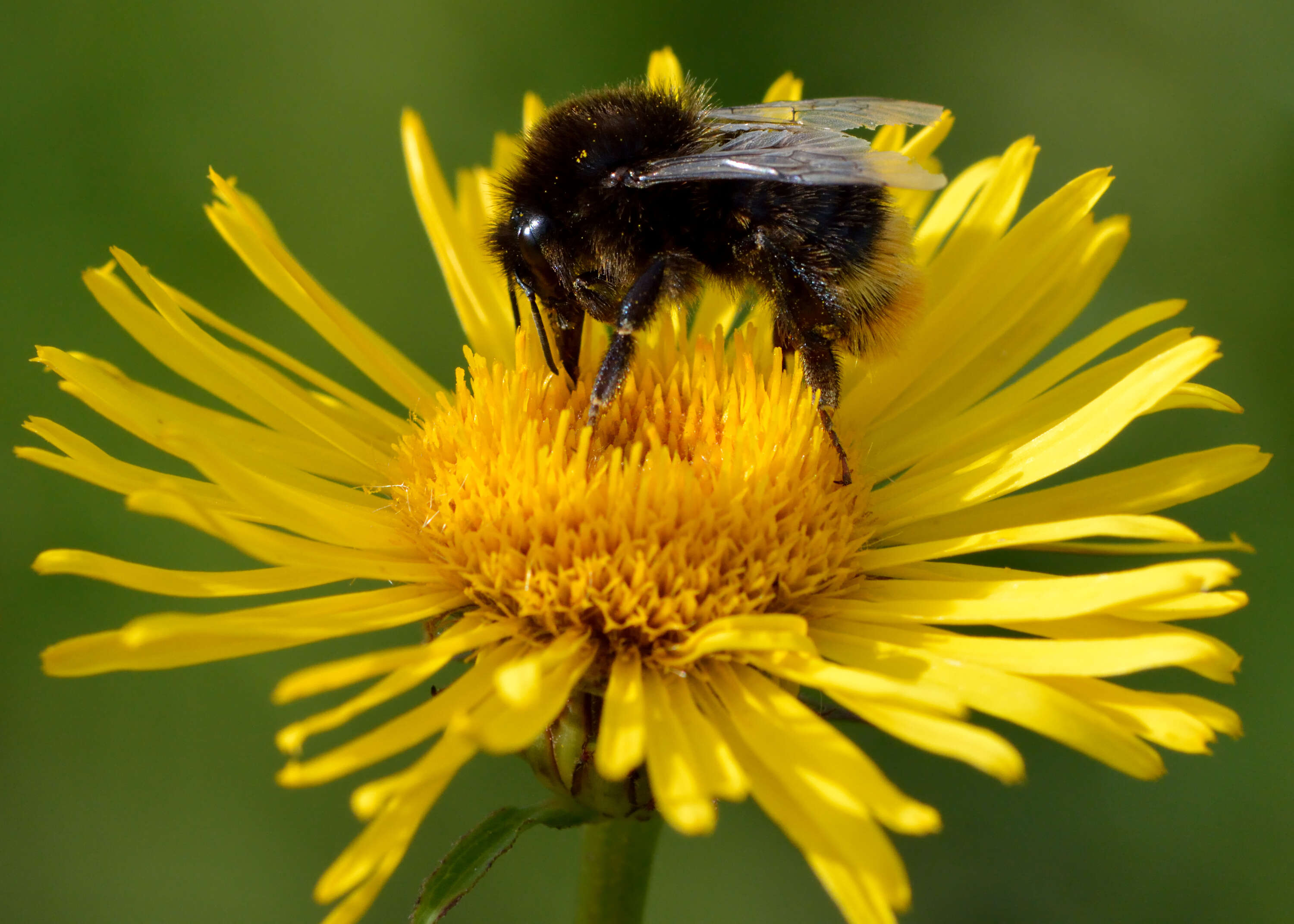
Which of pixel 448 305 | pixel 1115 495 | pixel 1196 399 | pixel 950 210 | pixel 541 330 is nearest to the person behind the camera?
pixel 1196 399

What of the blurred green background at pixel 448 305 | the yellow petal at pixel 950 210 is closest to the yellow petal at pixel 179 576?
the blurred green background at pixel 448 305

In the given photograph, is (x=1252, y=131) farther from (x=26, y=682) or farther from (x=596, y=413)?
(x=26, y=682)

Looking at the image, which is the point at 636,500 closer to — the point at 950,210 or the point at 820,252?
the point at 820,252

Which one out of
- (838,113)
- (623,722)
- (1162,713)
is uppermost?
(838,113)

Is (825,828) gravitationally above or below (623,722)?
below

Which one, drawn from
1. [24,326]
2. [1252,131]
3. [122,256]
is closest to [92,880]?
[24,326]

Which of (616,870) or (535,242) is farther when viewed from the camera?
(535,242)

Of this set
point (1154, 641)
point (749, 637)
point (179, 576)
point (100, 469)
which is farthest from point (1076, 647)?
point (100, 469)
